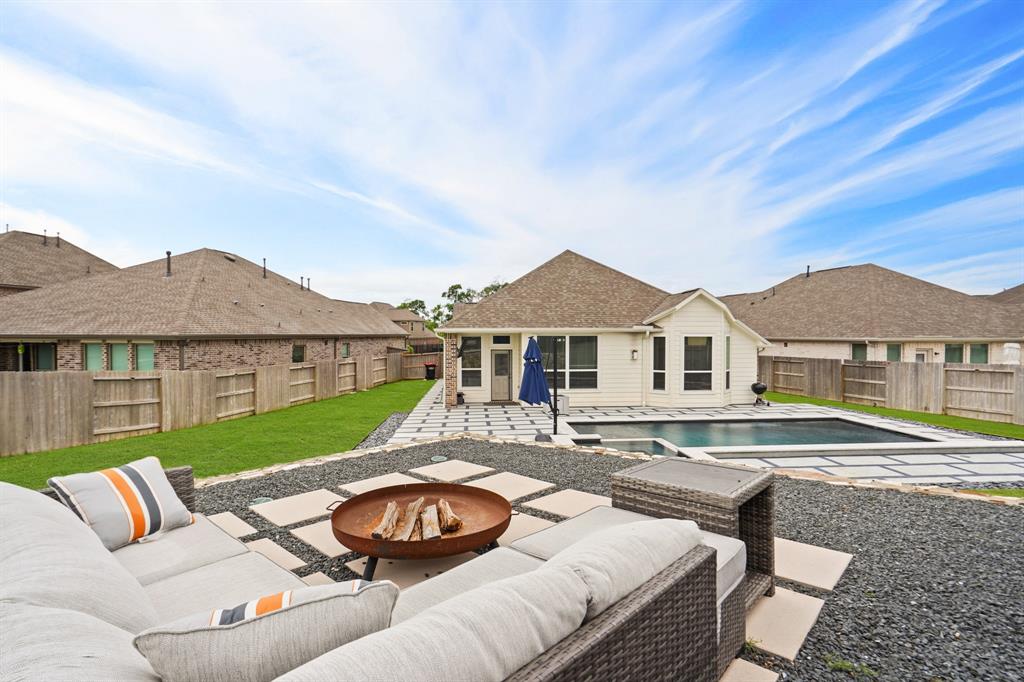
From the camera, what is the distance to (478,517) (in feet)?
12.5

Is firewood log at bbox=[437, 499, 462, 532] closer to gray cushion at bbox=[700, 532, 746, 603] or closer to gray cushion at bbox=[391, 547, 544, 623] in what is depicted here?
gray cushion at bbox=[391, 547, 544, 623]

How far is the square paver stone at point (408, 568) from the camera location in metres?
3.50

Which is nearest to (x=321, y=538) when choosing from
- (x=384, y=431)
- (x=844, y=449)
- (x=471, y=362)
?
(x=384, y=431)

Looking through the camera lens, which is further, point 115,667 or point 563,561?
point 563,561

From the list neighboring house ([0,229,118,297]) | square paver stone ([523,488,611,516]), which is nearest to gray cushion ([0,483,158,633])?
square paver stone ([523,488,611,516])

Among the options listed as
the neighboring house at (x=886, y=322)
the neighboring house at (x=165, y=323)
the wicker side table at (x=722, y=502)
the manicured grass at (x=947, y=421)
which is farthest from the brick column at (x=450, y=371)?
the neighboring house at (x=886, y=322)

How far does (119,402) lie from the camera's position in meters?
9.92

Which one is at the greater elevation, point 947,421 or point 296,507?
point 296,507

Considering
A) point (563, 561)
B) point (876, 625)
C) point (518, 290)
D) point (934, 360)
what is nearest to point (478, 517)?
point (563, 561)

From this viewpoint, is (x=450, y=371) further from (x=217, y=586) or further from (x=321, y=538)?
(x=217, y=586)

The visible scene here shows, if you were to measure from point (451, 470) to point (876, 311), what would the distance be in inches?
824

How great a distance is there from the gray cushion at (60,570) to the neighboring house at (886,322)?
2177 centimetres

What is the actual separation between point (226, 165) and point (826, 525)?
19.7 metres

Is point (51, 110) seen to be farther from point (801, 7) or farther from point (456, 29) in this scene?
point (801, 7)
